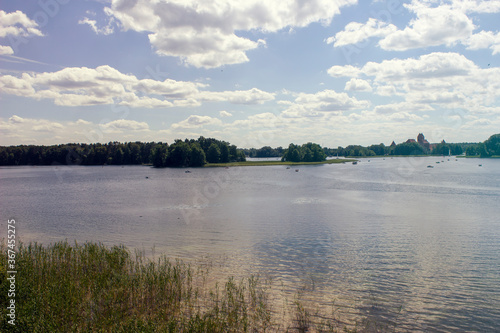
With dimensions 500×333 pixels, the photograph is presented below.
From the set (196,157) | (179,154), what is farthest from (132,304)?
(179,154)

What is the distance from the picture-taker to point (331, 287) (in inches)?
676

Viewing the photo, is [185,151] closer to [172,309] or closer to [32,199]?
[32,199]

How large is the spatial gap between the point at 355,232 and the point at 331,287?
568 inches

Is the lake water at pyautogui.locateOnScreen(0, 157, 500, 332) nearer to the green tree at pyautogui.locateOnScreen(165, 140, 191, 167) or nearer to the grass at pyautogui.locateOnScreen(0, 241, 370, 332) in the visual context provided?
the grass at pyautogui.locateOnScreen(0, 241, 370, 332)

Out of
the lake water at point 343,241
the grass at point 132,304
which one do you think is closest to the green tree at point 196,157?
the lake water at point 343,241

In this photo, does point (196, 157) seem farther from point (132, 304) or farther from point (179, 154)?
point (132, 304)

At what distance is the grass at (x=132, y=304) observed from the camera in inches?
448

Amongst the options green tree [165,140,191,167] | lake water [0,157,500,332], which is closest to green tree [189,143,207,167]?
green tree [165,140,191,167]

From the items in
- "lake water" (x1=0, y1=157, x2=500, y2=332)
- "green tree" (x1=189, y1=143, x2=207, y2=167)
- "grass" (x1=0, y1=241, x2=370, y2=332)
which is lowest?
"lake water" (x1=0, y1=157, x2=500, y2=332)

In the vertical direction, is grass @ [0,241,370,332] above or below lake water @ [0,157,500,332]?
above

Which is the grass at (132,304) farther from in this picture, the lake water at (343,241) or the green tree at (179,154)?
the green tree at (179,154)

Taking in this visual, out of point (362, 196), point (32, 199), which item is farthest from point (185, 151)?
point (362, 196)

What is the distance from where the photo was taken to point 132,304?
1425 centimetres

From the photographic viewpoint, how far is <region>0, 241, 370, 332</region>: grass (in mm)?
11391
